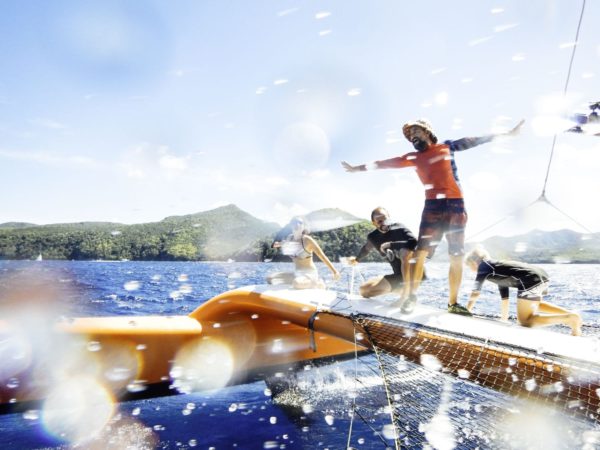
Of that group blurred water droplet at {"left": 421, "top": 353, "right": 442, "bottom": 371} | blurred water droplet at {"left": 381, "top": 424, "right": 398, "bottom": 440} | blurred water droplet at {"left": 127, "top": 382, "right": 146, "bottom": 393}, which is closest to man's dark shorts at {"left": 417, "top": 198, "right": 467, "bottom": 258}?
blurred water droplet at {"left": 421, "top": 353, "right": 442, "bottom": 371}

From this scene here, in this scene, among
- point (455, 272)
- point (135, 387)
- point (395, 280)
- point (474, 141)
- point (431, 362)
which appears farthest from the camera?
point (395, 280)

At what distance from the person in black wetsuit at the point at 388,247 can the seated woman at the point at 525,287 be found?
75 centimetres

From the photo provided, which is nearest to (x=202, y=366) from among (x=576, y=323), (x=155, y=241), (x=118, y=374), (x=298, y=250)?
(x=118, y=374)

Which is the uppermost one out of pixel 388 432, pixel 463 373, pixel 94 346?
pixel 463 373

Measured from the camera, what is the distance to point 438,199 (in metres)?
3.97

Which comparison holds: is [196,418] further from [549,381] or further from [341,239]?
[341,239]

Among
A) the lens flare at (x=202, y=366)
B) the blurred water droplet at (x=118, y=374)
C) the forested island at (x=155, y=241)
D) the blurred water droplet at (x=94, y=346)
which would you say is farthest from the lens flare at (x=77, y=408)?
the forested island at (x=155, y=241)

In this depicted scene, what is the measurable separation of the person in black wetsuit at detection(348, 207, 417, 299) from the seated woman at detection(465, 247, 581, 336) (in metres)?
0.75

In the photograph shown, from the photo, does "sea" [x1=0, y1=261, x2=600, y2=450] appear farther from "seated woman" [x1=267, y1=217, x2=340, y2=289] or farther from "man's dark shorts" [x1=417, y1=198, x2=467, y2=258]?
"man's dark shorts" [x1=417, y1=198, x2=467, y2=258]

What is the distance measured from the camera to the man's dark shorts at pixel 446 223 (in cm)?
394

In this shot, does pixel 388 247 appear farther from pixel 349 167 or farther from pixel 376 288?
pixel 349 167

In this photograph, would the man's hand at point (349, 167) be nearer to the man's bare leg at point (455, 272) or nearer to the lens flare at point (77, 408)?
the man's bare leg at point (455, 272)

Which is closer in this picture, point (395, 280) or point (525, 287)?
point (525, 287)

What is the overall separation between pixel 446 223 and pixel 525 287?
1.08m
